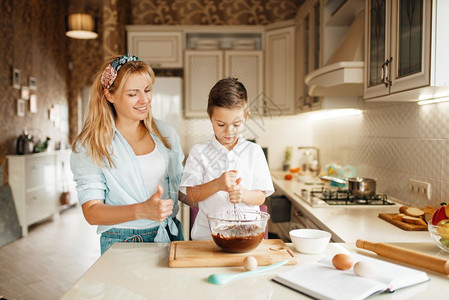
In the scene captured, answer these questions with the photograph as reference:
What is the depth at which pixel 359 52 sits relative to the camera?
2496mm

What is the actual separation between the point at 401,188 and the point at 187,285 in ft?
5.98

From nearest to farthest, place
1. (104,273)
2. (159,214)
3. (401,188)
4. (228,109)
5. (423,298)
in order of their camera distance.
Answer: (423,298)
(104,273)
(159,214)
(228,109)
(401,188)

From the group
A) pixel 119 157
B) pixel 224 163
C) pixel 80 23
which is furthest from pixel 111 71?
pixel 80 23

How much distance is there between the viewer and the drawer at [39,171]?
491 cm

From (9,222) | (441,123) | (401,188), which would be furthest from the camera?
(9,222)

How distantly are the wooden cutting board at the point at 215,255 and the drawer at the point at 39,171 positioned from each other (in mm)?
4258

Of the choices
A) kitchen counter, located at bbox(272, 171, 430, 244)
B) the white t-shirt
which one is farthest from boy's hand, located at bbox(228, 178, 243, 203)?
kitchen counter, located at bbox(272, 171, 430, 244)

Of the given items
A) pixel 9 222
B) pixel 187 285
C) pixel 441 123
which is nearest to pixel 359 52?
pixel 441 123

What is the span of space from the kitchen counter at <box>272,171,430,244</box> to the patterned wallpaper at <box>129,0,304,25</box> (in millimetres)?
3440

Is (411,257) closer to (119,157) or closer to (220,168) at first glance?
(220,168)

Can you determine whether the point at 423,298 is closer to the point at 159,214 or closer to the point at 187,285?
the point at 187,285

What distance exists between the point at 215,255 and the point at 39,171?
4.72m

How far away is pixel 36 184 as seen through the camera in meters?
5.12

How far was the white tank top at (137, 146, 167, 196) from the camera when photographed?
1591 millimetres
